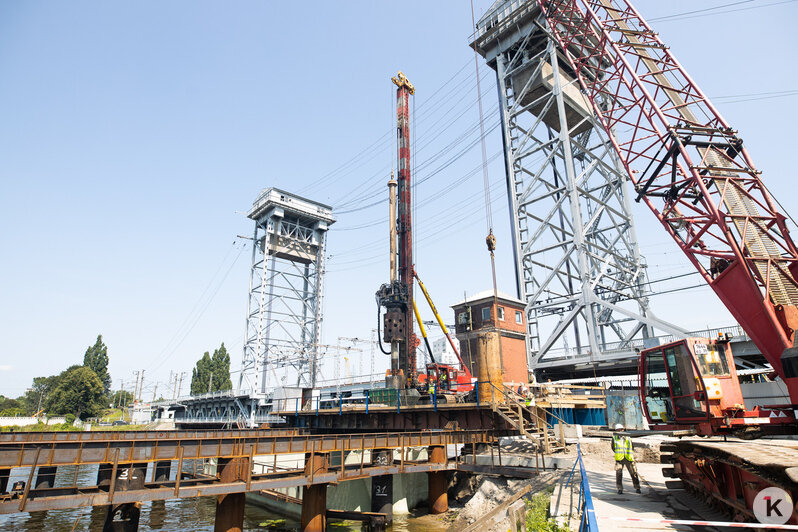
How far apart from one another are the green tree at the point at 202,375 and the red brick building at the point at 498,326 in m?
74.3

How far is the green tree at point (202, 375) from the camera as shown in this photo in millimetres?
92188

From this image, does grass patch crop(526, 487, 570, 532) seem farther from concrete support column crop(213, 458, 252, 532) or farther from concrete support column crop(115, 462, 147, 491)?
concrete support column crop(115, 462, 147, 491)

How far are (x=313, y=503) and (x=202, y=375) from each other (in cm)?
9031

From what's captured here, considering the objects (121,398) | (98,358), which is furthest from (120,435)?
(121,398)

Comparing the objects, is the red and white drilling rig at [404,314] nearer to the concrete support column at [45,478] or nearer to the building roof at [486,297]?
the building roof at [486,297]

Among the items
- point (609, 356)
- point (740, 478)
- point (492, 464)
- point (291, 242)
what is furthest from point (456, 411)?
point (291, 242)

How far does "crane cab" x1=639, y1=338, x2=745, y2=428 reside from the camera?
34.1 ft

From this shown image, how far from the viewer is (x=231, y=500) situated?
1276 cm

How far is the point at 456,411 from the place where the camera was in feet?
69.5

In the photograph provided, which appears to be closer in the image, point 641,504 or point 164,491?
point 641,504

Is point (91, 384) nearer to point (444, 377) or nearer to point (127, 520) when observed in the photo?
point (444, 377)

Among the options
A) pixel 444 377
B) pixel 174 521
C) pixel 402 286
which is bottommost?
pixel 174 521

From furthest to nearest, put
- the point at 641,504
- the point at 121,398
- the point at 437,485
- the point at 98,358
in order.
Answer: the point at 121,398 < the point at 98,358 < the point at 437,485 < the point at 641,504

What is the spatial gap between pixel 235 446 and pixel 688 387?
1238 cm
